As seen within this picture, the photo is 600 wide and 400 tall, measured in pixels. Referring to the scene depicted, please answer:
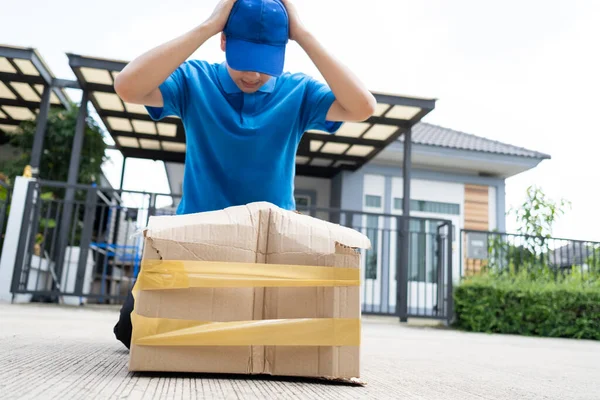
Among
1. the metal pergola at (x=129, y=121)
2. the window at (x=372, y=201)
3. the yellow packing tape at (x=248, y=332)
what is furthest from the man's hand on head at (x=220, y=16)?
the window at (x=372, y=201)

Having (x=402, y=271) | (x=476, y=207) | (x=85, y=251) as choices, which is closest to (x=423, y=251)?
(x=402, y=271)

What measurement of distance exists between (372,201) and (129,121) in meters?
5.22

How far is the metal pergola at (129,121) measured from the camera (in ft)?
22.4

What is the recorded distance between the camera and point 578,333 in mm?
6227

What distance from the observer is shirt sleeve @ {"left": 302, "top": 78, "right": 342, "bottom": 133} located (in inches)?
66.6

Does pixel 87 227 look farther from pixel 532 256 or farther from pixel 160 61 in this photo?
pixel 532 256

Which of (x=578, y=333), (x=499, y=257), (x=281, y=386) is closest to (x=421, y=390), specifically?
(x=281, y=386)

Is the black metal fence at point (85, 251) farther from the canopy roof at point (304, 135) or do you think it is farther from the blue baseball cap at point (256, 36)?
the blue baseball cap at point (256, 36)

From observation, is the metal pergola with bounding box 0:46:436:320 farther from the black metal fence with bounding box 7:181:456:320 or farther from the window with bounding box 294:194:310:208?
the window with bounding box 294:194:310:208

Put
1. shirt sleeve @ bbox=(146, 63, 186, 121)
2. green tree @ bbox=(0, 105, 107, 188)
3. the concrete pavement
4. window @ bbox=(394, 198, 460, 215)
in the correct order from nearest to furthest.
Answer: the concrete pavement < shirt sleeve @ bbox=(146, 63, 186, 121) < green tree @ bbox=(0, 105, 107, 188) < window @ bbox=(394, 198, 460, 215)

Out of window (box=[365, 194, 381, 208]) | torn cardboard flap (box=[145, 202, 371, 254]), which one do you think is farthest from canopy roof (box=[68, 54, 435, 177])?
torn cardboard flap (box=[145, 202, 371, 254])

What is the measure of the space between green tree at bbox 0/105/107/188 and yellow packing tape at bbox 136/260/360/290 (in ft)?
24.4

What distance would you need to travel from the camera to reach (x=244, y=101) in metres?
1.66

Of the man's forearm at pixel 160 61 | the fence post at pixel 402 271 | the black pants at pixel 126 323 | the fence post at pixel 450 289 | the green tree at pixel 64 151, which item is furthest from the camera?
the green tree at pixel 64 151
